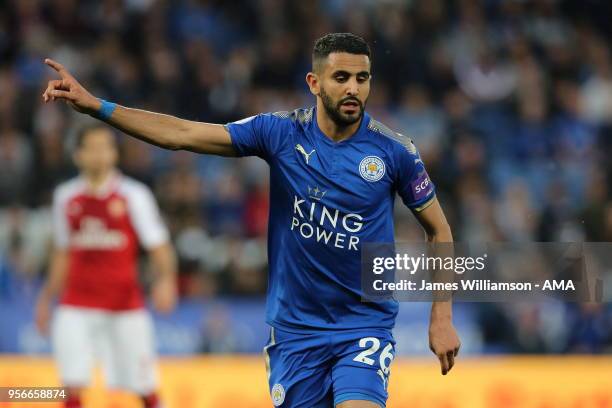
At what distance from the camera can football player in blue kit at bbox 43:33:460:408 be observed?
5555 millimetres

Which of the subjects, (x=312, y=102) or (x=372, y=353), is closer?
(x=372, y=353)

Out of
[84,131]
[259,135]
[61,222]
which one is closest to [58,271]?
[61,222]

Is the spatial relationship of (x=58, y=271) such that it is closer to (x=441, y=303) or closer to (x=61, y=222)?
(x=61, y=222)

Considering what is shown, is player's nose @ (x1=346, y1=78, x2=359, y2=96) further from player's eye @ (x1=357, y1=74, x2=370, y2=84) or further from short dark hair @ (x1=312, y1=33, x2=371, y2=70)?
short dark hair @ (x1=312, y1=33, x2=371, y2=70)

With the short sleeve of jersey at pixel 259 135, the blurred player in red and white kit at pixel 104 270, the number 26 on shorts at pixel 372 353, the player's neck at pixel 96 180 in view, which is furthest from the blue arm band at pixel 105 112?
the player's neck at pixel 96 180

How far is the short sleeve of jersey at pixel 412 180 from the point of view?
5.70 metres

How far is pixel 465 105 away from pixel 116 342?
261 inches

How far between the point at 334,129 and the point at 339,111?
0.19 metres

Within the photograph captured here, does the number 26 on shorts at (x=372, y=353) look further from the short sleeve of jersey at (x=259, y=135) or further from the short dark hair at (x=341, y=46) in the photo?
the short dark hair at (x=341, y=46)

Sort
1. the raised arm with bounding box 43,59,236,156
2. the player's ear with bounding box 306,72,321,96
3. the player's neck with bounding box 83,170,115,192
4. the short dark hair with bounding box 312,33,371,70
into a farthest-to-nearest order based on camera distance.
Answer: the player's neck with bounding box 83,170,115,192 → the player's ear with bounding box 306,72,321,96 → the short dark hair with bounding box 312,33,371,70 → the raised arm with bounding box 43,59,236,156

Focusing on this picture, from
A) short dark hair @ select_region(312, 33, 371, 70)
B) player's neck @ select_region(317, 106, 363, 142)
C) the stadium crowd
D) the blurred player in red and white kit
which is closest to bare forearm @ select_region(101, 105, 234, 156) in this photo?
player's neck @ select_region(317, 106, 363, 142)

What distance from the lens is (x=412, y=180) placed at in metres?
5.71

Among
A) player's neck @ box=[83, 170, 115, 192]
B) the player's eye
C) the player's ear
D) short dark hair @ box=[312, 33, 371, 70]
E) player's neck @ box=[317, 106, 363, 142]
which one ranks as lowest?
player's neck @ box=[317, 106, 363, 142]

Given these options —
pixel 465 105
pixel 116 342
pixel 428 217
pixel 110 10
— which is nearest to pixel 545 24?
pixel 465 105
